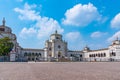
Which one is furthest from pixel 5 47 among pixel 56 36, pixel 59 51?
pixel 56 36

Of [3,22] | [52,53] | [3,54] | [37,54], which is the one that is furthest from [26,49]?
[3,54]

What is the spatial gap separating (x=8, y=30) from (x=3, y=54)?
2093 cm

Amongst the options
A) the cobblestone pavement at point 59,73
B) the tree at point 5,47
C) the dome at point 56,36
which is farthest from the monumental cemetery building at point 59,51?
the cobblestone pavement at point 59,73

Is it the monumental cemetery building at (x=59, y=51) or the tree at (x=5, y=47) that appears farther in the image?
the monumental cemetery building at (x=59, y=51)

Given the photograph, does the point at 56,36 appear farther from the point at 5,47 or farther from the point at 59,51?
the point at 5,47

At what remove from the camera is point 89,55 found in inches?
3831

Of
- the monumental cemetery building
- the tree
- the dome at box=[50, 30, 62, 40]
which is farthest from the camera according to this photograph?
the dome at box=[50, 30, 62, 40]

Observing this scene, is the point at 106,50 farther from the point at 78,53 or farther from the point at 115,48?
the point at 78,53


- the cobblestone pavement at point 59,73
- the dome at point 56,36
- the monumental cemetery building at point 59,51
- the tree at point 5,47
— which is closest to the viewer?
the cobblestone pavement at point 59,73

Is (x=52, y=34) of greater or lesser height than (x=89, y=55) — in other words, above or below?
above

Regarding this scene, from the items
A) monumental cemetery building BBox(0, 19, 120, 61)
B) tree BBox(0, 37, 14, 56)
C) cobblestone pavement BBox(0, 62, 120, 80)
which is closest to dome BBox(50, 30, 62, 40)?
monumental cemetery building BBox(0, 19, 120, 61)

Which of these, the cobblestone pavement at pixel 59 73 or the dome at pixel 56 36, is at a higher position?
the dome at pixel 56 36

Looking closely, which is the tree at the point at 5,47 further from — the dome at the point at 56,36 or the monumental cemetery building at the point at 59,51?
the dome at the point at 56,36

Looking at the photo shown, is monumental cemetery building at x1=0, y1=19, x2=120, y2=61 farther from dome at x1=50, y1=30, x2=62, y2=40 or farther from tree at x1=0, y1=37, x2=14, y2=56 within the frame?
tree at x1=0, y1=37, x2=14, y2=56
